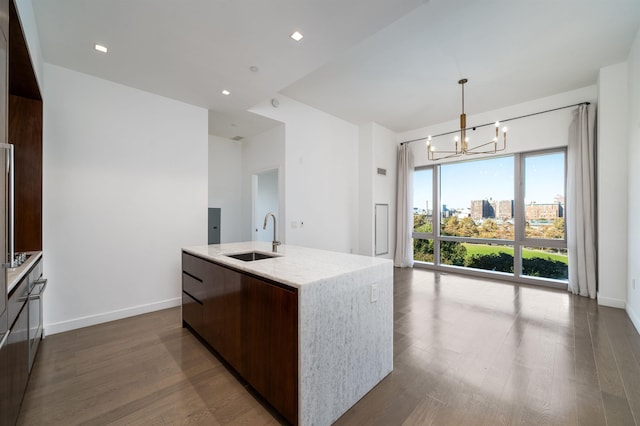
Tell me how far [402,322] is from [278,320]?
6.59 ft

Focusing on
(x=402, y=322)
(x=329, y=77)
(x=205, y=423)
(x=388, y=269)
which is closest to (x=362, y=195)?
(x=329, y=77)

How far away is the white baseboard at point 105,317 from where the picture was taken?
2766 mm

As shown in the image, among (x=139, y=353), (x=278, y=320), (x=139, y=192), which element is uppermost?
(x=139, y=192)

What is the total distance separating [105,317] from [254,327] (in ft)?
8.19

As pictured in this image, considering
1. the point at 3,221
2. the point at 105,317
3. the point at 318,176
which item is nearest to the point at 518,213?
the point at 318,176

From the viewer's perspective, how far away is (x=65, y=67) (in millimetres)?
2801

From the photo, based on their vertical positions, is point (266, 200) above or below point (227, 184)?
below

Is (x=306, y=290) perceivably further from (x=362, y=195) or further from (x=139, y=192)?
(x=362, y=195)

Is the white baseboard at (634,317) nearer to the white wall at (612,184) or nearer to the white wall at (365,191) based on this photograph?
the white wall at (612,184)

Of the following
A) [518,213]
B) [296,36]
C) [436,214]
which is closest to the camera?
[296,36]

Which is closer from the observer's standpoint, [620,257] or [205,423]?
[205,423]

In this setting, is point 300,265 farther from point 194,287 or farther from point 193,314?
point 193,314

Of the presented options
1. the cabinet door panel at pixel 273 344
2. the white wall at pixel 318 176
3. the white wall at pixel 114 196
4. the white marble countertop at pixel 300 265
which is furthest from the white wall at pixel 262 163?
the cabinet door panel at pixel 273 344

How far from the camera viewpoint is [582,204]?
3943 millimetres
